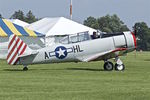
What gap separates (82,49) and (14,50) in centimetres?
302

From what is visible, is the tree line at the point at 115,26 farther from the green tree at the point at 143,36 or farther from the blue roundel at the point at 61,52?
the blue roundel at the point at 61,52

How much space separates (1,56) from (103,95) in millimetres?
24580

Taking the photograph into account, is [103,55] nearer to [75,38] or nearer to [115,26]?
[75,38]

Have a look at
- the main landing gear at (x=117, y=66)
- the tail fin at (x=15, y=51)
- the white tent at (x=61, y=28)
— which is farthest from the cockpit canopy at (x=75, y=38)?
the white tent at (x=61, y=28)

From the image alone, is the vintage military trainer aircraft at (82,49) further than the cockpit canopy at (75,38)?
No

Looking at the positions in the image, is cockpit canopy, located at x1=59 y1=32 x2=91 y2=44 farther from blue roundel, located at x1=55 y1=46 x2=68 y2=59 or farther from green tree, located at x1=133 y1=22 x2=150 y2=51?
green tree, located at x1=133 y1=22 x2=150 y2=51

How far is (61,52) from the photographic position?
20797 mm

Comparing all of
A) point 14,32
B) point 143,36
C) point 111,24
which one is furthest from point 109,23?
point 14,32

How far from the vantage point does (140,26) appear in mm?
119375

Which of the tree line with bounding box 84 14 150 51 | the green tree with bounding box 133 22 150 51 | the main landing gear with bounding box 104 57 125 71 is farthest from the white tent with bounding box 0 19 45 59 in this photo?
the tree line with bounding box 84 14 150 51

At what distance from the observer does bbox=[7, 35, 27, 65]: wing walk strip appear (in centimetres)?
2044

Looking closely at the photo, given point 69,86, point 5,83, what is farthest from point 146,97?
point 5,83

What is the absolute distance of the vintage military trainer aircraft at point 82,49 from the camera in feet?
67.7

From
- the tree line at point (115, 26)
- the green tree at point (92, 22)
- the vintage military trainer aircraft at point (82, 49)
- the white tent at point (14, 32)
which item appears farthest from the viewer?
the green tree at point (92, 22)
